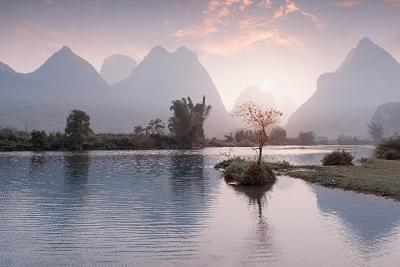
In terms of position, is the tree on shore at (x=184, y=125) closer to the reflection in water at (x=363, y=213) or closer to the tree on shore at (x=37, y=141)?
the tree on shore at (x=37, y=141)

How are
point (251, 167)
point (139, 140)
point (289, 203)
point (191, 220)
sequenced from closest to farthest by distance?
1. point (191, 220)
2. point (289, 203)
3. point (251, 167)
4. point (139, 140)

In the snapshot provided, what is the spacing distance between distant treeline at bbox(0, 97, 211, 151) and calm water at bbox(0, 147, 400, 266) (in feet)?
224

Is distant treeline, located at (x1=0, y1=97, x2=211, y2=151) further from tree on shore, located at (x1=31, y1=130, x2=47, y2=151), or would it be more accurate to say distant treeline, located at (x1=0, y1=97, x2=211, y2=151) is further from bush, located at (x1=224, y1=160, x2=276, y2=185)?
bush, located at (x1=224, y1=160, x2=276, y2=185)

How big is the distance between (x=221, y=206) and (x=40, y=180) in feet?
63.4

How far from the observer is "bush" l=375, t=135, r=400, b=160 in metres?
56.6

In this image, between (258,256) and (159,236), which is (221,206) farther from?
(258,256)

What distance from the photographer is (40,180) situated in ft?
112

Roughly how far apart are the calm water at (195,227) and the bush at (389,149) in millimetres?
33710

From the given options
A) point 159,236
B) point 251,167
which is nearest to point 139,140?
point 251,167

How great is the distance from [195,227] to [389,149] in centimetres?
5053

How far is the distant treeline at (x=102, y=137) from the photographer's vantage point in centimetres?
9331

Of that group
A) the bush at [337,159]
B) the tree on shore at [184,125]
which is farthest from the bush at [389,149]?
the tree on shore at [184,125]

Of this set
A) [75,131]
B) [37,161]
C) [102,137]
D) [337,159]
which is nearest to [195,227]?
[337,159]

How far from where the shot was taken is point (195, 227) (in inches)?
665
